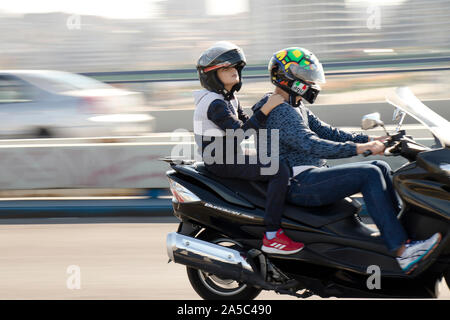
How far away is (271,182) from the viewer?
13.3 ft

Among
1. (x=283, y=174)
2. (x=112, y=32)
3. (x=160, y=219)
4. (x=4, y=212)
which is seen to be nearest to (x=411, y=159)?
(x=283, y=174)

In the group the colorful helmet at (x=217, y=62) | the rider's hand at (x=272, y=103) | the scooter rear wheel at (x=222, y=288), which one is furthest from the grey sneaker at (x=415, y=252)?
the colorful helmet at (x=217, y=62)

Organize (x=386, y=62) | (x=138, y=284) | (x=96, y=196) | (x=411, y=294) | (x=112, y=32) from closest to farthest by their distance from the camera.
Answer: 1. (x=411, y=294)
2. (x=138, y=284)
3. (x=96, y=196)
4. (x=386, y=62)
5. (x=112, y=32)

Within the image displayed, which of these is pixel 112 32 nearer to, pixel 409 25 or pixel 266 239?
pixel 409 25

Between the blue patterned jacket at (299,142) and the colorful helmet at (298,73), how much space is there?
0.11 meters

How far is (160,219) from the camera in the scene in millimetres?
7184

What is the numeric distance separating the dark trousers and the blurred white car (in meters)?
7.67

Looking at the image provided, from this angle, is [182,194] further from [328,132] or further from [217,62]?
[328,132]

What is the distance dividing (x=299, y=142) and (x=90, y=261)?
2.31 m

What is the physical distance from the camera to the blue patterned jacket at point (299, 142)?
3.95 metres

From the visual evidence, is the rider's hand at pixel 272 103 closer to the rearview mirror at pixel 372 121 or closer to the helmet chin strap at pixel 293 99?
the helmet chin strap at pixel 293 99

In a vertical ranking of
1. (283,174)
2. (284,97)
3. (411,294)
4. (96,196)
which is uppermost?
(284,97)

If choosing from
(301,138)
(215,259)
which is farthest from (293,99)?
(215,259)

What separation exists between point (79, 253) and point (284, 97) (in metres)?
2.54
